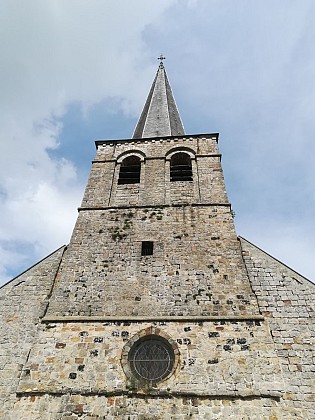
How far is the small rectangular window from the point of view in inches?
336

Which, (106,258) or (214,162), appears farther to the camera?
(214,162)

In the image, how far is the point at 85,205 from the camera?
1009 cm

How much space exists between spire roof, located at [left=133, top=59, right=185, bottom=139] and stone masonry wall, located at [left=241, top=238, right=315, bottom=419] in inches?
281

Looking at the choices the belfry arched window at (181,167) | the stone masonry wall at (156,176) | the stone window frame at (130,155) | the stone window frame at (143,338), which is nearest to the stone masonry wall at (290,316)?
the stone window frame at (143,338)

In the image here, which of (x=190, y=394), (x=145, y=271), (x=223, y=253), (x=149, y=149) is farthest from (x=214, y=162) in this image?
(x=190, y=394)

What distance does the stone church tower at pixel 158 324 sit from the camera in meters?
5.89

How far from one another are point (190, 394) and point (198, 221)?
428cm

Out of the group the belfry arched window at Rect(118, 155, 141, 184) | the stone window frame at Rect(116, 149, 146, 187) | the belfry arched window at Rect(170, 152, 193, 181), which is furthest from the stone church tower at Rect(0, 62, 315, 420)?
the stone window frame at Rect(116, 149, 146, 187)

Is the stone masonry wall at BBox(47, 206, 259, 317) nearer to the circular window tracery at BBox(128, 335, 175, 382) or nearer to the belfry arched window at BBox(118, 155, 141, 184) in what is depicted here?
the circular window tracery at BBox(128, 335, 175, 382)

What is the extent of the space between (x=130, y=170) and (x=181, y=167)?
1.66 metres

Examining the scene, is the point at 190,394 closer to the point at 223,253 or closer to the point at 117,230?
the point at 223,253

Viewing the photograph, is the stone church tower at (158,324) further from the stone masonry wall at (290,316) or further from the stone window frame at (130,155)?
the stone window frame at (130,155)

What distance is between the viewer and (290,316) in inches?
276

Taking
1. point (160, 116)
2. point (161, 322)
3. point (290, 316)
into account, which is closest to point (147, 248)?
point (161, 322)
